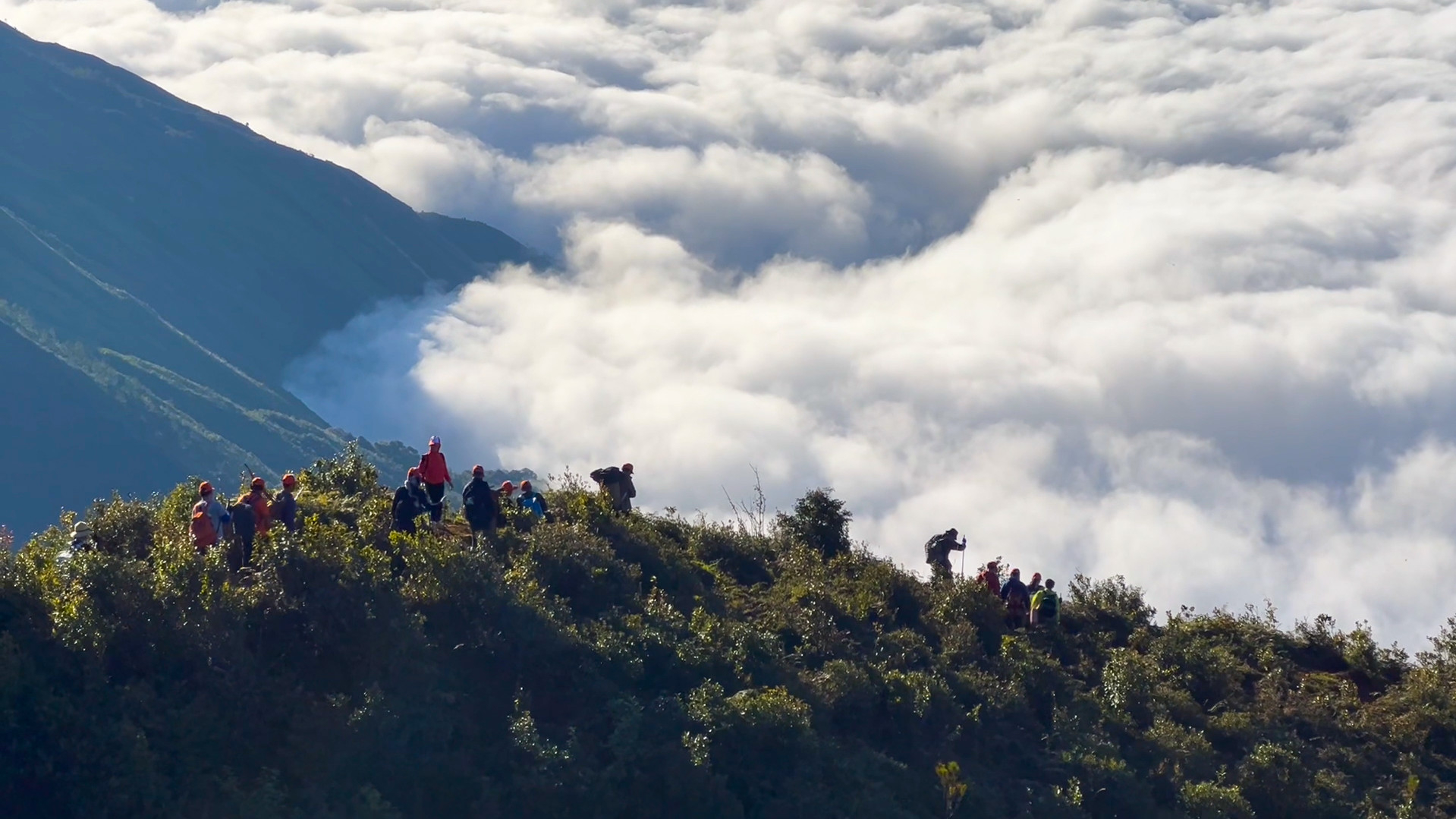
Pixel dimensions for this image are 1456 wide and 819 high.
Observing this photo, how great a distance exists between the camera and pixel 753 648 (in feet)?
65.7

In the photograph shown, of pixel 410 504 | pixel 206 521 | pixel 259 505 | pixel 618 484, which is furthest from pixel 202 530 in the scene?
pixel 618 484

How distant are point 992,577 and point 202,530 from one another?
13.1 meters

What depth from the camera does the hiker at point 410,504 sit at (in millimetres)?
21359

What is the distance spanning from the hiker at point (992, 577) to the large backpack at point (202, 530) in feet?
41.0

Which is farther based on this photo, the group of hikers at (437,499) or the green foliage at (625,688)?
the group of hikers at (437,499)

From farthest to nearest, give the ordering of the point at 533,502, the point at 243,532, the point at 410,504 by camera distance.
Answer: the point at 533,502 → the point at 410,504 → the point at 243,532

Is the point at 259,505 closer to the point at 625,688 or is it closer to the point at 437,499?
the point at 437,499

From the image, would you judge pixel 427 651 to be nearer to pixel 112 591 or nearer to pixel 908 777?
pixel 112 591

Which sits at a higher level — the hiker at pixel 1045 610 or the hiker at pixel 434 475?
the hiker at pixel 1045 610

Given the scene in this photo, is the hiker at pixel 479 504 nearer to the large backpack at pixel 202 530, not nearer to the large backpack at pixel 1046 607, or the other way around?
the large backpack at pixel 202 530

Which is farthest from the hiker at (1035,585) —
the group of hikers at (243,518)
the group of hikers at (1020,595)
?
the group of hikers at (243,518)

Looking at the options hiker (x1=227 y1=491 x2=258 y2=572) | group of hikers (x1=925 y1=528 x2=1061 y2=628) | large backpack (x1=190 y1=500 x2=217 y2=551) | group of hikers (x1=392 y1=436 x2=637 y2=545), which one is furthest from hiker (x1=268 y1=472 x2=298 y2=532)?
group of hikers (x1=925 y1=528 x2=1061 y2=628)

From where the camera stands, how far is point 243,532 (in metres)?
18.9

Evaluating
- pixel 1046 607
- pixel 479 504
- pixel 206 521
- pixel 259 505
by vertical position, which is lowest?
pixel 206 521
